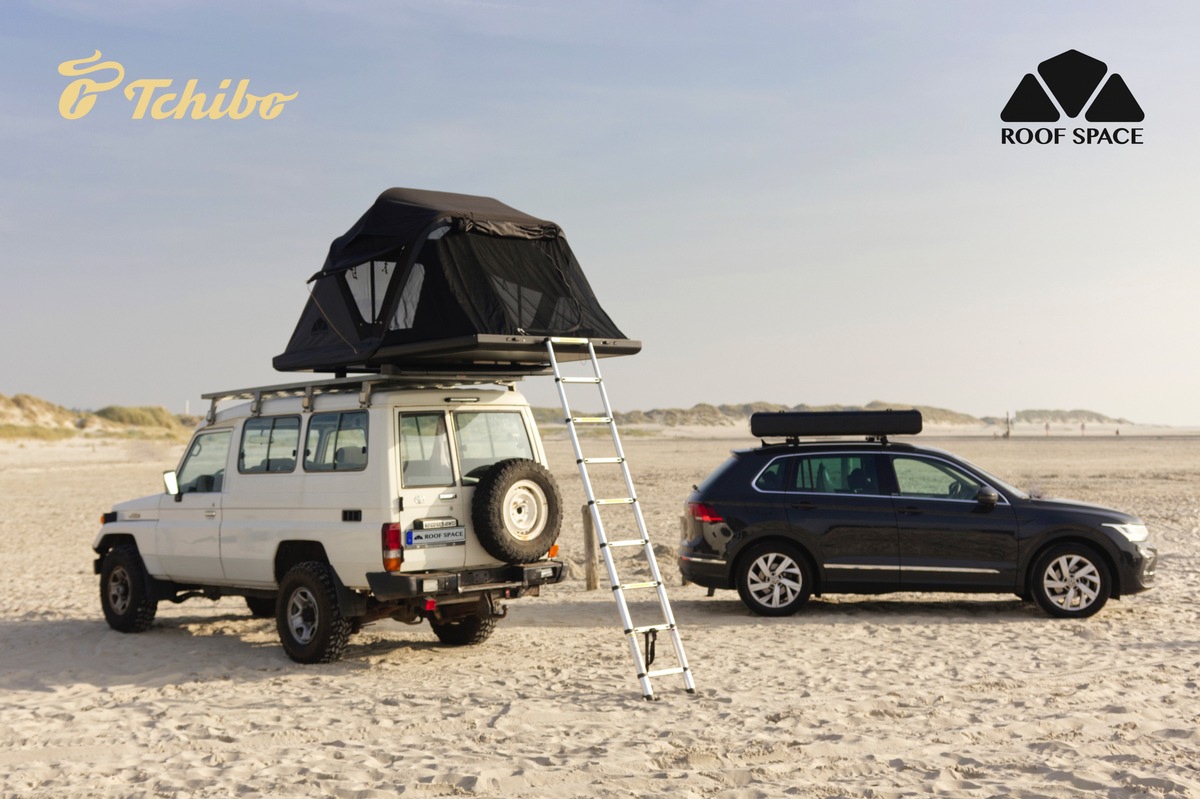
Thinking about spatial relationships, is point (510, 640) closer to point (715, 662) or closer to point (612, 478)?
point (715, 662)

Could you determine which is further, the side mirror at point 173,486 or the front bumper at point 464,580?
the side mirror at point 173,486

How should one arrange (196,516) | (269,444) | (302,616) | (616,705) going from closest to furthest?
(616,705), (302,616), (269,444), (196,516)

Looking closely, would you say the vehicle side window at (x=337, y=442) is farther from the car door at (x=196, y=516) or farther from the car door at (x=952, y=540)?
the car door at (x=952, y=540)

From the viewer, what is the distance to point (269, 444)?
1086 centimetres

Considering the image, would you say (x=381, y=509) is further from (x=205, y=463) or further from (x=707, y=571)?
(x=707, y=571)

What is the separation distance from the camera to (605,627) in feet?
39.4

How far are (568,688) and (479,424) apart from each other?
2421mm

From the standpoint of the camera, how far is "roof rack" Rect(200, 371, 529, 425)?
9898 millimetres

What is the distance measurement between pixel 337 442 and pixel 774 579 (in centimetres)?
462

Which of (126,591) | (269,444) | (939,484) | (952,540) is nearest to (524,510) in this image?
(269,444)

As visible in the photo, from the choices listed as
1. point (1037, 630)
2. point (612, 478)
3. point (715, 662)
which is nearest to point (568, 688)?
point (715, 662)

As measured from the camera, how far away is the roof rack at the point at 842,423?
12359 mm

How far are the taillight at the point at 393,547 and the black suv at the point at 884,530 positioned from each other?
3.87m

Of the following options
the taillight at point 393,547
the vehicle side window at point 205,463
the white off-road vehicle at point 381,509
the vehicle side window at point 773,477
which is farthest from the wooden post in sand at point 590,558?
the taillight at point 393,547
